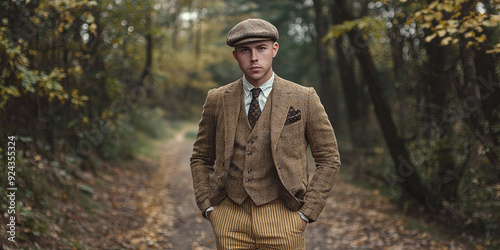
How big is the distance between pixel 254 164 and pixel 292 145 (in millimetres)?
261

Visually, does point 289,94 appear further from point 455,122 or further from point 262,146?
point 455,122

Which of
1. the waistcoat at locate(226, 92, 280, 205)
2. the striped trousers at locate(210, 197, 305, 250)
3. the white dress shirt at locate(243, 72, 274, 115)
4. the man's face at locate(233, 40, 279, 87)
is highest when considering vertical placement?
the man's face at locate(233, 40, 279, 87)

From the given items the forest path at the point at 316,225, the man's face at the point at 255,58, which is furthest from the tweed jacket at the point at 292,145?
the forest path at the point at 316,225

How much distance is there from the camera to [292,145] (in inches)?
99.7

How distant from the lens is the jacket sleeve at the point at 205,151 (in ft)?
8.91

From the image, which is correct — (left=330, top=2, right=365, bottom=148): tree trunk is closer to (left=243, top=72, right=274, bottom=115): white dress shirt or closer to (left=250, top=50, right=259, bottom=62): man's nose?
(left=243, top=72, right=274, bottom=115): white dress shirt

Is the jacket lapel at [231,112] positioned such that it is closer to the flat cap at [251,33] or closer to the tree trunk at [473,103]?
the flat cap at [251,33]

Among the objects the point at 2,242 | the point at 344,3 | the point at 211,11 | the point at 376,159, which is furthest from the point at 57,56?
the point at 211,11

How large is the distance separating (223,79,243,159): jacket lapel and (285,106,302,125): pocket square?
307 mm

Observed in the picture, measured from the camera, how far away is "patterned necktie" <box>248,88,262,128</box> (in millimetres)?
2549

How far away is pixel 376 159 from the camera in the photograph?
33.6 ft

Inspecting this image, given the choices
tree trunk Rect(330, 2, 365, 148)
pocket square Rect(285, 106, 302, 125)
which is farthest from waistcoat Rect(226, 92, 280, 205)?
tree trunk Rect(330, 2, 365, 148)

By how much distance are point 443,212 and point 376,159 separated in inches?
150

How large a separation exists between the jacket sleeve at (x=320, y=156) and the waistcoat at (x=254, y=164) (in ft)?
0.74
